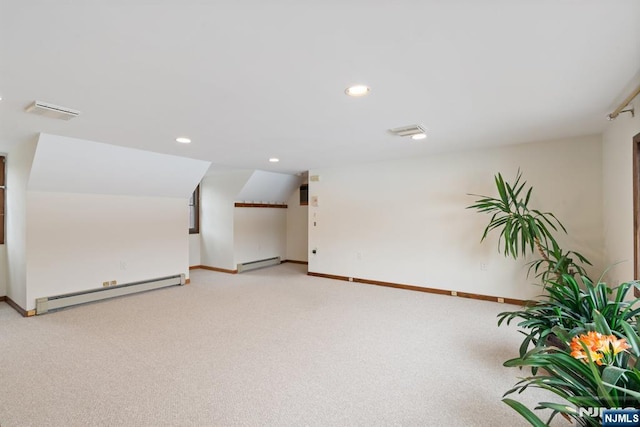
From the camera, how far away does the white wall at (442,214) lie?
3818 millimetres

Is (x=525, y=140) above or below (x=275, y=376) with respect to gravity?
above

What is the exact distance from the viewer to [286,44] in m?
1.62

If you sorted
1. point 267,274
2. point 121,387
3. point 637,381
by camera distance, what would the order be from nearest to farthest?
point 637,381 → point 121,387 → point 267,274

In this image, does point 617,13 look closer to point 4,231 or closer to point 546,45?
point 546,45

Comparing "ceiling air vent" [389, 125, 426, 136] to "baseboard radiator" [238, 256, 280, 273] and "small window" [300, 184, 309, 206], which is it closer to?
"small window" [300, 184, 309, 206]

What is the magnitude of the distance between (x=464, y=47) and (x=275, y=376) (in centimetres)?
261

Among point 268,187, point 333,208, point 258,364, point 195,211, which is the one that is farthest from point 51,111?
point 195,211

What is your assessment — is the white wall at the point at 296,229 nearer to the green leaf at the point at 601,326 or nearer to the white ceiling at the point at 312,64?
the white ceiling at the point at 312,64

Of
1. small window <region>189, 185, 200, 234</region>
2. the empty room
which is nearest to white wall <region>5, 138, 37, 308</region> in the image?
the empty room

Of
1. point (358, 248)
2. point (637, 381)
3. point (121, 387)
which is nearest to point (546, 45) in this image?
point (637, 381)

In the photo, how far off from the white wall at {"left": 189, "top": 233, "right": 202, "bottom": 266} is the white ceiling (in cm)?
391

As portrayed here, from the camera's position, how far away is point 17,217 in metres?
4.06

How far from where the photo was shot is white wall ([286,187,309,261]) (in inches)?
302
